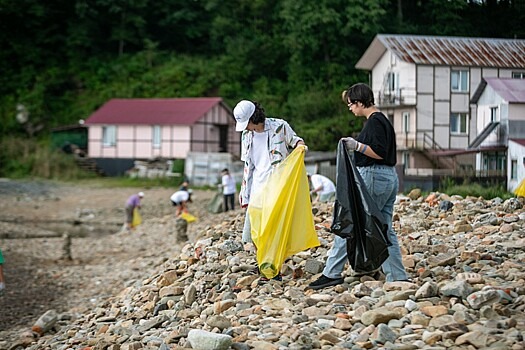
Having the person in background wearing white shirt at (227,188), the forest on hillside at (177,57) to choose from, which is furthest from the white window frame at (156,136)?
the person in background wearing white shirt at (227,188)

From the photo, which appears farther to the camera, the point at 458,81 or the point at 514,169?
the point at 458,81

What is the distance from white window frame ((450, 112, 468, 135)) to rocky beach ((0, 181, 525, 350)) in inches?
260

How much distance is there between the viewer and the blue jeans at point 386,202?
6980 mm

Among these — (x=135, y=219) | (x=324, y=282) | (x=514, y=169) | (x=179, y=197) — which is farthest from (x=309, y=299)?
(x=135, y=219)

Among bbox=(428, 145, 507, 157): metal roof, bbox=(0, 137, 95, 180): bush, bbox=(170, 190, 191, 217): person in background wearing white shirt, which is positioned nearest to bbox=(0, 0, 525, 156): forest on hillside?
bbox=(0, 137, 95, 180): bush

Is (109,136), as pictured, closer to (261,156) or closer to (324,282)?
(261,156)

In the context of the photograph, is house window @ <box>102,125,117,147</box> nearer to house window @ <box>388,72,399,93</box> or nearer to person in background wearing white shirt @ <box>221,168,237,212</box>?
person in background wearing white shirt @ <box>221,168,237,212</box>

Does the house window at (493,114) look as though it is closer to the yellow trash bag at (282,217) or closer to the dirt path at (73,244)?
the dirt path at (73,244)

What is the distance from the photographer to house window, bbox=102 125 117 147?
39.5 m

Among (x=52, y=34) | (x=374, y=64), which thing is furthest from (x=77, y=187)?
(x=52, y=34)

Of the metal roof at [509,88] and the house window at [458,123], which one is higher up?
the metal roof at [509,88]

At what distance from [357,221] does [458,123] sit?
47.1 ft

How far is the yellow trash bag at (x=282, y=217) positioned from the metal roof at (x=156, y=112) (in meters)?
29.8

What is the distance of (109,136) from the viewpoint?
39.7 meters
